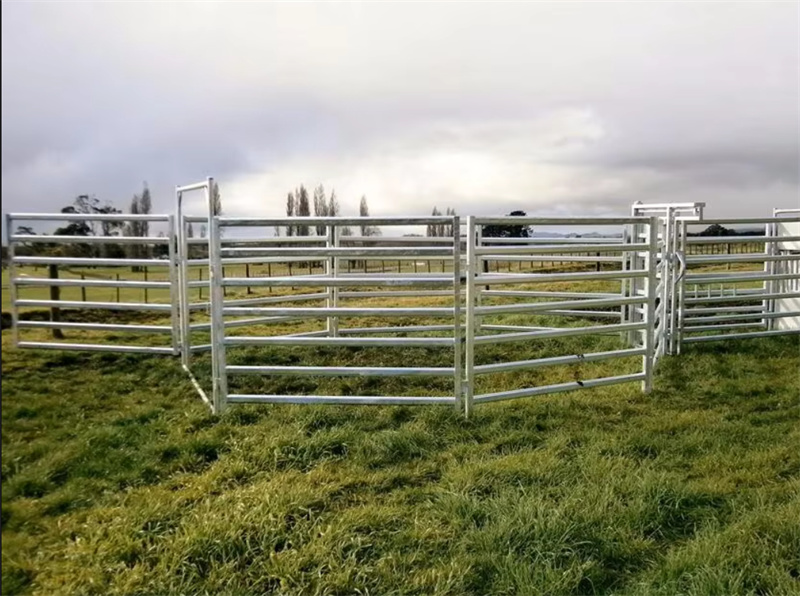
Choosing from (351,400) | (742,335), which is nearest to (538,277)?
(351,400)

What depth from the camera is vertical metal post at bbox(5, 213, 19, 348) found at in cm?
126

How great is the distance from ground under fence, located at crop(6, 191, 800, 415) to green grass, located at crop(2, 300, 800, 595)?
0.90 ft

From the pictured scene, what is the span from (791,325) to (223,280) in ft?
22.6

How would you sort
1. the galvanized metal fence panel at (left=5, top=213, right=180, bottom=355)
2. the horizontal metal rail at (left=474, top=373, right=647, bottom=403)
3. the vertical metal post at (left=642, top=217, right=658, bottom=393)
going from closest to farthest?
the galvanized metal fence panel at (left=5, top=213, right=180, bottom=355)
the horizontal metal rail at (left=474, top=373, right=647, bottom=403)
the vertical metal post at (left=642, top=217, right=658, bottom=393)

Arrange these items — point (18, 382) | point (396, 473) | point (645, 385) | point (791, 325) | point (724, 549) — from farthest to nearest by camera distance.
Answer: point (791, 325) → point (645, 385) → point (396, 473) → point (724, 549) → point (18, 382)

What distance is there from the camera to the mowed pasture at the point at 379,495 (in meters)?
1.74

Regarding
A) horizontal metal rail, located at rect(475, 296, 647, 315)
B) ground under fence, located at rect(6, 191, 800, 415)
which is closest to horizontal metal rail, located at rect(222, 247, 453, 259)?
ground under fence, located at rect(6, 191, 800, 415)

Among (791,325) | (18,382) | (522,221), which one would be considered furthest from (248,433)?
(791,325)

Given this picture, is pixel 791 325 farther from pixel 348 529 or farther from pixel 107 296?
pixel 107 296

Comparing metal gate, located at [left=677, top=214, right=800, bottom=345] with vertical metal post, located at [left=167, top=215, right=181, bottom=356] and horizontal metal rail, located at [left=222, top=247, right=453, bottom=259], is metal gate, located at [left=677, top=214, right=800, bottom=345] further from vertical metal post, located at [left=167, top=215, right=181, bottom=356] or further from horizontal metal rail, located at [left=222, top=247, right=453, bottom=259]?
vertical metal post, located at [left=167, top=215, right=181, bottom=356]

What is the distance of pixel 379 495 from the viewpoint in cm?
259

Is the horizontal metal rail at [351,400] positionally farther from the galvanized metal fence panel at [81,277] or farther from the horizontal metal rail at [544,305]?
the galvanized metal fence panel at [81,277]

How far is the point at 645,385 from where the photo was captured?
4.28 m

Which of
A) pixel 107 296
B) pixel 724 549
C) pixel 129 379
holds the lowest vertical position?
pixel 724 549
